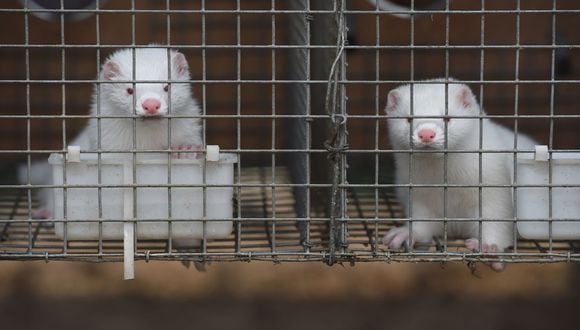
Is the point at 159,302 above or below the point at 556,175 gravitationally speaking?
below

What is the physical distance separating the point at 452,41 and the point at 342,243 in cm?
181

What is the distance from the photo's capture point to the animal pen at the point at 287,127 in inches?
88.0

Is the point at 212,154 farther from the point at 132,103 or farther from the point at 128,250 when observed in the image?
the point at 132,103

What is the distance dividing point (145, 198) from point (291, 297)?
1216 mm

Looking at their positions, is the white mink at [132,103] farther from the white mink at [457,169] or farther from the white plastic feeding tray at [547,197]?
the white plastic feeding tray at [547,197]

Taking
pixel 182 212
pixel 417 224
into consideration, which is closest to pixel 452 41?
pixel 417 224

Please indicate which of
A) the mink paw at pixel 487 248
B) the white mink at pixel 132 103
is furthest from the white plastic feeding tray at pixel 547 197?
the white mink at pixel 132 103

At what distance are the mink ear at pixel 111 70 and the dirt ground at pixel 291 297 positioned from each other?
0.95 metres

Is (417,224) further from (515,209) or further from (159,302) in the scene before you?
(159,302)

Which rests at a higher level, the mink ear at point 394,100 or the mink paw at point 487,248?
the mink ear at point 394,100

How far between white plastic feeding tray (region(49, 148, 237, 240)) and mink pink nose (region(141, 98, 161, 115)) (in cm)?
13

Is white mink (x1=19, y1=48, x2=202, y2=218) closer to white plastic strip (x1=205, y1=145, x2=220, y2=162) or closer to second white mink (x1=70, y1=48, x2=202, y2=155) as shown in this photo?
second white mink (x1=70, y1=48, x2=202, y2=155)

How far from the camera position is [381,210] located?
3.04 meters

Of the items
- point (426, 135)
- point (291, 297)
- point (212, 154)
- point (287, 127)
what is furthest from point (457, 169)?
point (287, 127)
